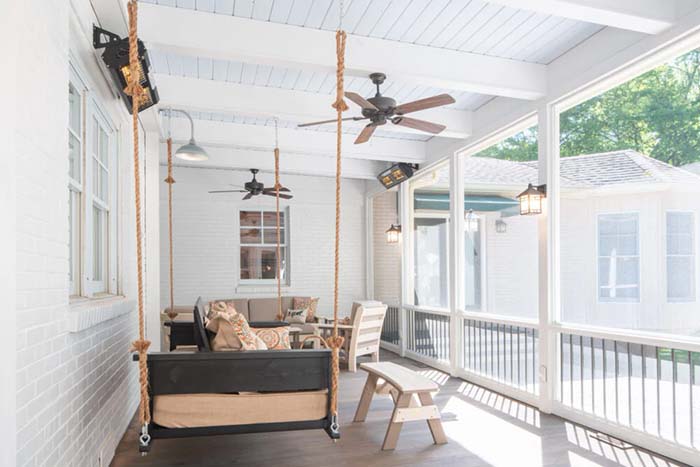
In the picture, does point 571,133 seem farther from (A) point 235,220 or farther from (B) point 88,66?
(A) point 235,220

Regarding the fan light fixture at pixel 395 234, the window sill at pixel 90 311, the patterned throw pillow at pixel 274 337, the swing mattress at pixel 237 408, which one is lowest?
the swing mattress at pixel 237 408

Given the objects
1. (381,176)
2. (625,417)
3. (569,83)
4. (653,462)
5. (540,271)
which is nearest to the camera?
Result: (653,462)

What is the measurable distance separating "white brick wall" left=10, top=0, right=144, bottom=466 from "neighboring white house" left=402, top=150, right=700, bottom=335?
3.59 meters

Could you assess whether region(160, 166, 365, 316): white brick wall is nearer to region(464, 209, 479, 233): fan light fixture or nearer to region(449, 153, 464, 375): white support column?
region(449, 153, 464, 375): white support column

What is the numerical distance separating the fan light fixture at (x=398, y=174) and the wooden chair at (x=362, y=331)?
72.8 inches

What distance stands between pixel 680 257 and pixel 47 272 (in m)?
3.66

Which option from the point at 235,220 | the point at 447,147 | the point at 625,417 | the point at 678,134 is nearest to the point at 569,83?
the point at 678,134

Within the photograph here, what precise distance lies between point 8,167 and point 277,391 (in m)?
1.92

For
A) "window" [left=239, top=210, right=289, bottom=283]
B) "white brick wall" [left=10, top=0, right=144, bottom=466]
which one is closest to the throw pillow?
"white brick wall" [left=10, top=0, right=144, bottom=466]

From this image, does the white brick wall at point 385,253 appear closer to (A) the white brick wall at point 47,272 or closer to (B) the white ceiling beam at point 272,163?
(B) the white ceiling beam at point 272,163

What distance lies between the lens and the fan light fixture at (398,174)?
6957mm

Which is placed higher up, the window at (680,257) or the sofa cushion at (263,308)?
the window at (680,257)

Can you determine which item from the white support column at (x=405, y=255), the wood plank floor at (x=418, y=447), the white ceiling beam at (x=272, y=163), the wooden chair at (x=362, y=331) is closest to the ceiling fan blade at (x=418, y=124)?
the wood plank floor at (x=418, y=447)

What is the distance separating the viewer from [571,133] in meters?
4.24
